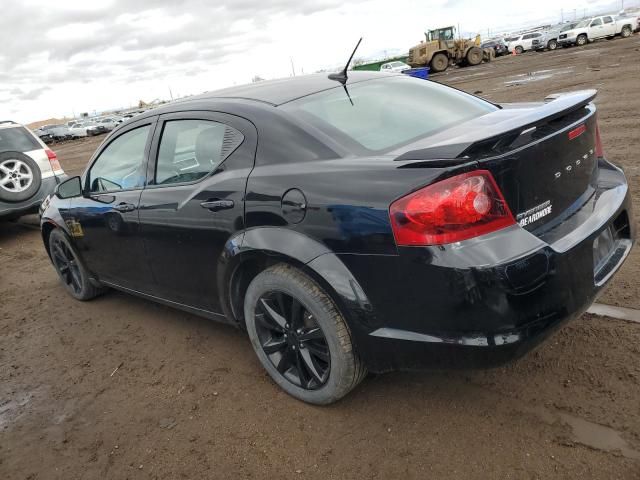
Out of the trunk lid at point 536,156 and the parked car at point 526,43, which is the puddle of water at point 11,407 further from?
the parked car at point 526,43

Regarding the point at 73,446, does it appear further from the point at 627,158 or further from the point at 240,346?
the point at 627,158

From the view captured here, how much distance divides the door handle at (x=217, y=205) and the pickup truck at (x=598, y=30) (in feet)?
130

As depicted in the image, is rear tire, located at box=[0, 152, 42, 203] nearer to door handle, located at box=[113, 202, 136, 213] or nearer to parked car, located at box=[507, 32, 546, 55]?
door handle, located at box=[113, 202, 136, 213]

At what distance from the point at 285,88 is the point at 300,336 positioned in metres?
1.45

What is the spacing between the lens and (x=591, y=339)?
282cm

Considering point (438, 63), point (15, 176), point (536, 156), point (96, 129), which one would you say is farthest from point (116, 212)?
point (96, 129)

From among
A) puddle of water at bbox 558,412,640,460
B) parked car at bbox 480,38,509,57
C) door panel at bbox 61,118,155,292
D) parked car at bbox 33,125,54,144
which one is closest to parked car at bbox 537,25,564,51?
parked car at bbox 480,38,509,57

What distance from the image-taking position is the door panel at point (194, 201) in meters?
2.71

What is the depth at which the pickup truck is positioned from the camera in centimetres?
3488

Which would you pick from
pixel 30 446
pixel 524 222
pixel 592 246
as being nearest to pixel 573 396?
pixel 592 246

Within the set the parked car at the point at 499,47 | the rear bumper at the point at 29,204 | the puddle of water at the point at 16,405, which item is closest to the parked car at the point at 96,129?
the parked car at the point at 499,47

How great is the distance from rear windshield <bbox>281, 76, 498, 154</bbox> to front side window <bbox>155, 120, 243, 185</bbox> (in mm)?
390

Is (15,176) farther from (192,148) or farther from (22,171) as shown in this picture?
(192,148)

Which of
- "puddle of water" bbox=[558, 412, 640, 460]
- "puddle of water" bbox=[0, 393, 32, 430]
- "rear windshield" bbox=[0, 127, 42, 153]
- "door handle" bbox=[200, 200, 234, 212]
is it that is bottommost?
"puddle of water" bbox=[558, 412, 640, 460]
